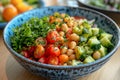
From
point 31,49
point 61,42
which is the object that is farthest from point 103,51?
point 31,49

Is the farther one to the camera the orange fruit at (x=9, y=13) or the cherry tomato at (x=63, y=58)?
the orange fruit at (x=9, y=13)

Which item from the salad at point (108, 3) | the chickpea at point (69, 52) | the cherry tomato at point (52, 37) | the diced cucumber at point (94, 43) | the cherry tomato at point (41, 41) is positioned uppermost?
the cherry tomato at point (52, 37)

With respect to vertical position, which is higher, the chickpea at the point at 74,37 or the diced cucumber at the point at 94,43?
the chickpea at the point at 74,37

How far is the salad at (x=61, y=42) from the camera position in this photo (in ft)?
2.63

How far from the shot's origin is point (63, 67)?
2.32 ft

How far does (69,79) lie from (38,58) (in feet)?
0.41

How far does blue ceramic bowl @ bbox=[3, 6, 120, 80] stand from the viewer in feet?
2.37

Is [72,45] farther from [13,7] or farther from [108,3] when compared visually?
[108,3]

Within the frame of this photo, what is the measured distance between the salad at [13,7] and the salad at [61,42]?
36 centimetres

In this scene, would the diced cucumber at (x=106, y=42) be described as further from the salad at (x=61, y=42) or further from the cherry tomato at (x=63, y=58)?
the cherry tomato at (x=63, y=58)

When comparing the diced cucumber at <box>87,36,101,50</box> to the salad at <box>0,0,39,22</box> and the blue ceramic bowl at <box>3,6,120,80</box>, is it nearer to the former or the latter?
the blue ceramic bowl at <box>3,6,120,80</box>

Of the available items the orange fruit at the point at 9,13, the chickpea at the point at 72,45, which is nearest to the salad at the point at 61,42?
the chickpea at the point at 72,45

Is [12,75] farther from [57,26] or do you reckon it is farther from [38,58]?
[57,26]

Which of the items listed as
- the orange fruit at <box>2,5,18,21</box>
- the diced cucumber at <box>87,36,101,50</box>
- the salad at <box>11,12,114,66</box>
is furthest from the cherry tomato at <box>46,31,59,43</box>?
the orange fruit at <box>2,5,18,21</box>
